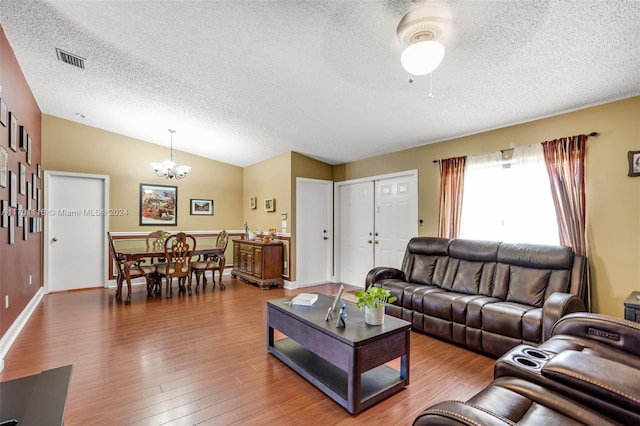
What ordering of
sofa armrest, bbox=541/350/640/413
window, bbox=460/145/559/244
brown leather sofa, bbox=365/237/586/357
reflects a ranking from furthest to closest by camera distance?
window, bbox=460/145/559/244 < brown leather sofa, bbox=365/237/586/357 < sofa armrest, bbox=541/350/640/413

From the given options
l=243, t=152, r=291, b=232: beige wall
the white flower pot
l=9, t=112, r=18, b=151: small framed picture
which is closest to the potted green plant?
the white flower pot

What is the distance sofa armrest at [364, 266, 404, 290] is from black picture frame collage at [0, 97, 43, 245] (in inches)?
156

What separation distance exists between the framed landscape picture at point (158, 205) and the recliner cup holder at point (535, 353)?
649 cm

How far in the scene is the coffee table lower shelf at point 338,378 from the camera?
7.06ft

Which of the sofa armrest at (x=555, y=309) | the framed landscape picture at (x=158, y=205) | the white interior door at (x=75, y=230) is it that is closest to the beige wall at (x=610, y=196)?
the sofa armrest at (x=555, y=309)

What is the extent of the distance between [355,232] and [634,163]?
3909 mm

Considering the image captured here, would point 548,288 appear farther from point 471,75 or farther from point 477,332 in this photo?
point 471,75

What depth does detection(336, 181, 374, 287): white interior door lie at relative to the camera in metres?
5.64

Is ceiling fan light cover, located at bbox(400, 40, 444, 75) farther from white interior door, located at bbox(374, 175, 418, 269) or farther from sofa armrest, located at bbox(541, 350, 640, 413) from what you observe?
white interior door, located at bbox(374, 175, 418, 269)

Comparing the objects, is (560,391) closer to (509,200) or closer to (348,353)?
(348,353)

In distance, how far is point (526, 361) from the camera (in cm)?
166

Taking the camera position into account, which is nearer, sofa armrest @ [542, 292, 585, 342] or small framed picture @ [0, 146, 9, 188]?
sofa armrest @ [542, 292, 585, 342]

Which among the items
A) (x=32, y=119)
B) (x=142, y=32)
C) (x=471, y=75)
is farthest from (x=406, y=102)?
(x=32, y=119)

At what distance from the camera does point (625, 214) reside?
2932 millimetres
